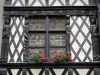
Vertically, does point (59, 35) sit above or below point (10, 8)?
below

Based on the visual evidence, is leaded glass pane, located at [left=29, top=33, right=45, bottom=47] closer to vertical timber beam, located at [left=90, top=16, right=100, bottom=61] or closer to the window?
the window

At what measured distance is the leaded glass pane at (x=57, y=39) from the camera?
10.0 m

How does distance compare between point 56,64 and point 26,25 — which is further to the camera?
point 26,25

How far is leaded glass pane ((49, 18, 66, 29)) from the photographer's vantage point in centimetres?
1026

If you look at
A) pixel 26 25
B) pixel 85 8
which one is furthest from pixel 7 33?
pixel 85 8

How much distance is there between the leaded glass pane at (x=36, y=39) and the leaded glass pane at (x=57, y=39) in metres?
0.26

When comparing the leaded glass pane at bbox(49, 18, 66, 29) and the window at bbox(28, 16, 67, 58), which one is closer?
the window at bbox(28, 16, 67, 58)

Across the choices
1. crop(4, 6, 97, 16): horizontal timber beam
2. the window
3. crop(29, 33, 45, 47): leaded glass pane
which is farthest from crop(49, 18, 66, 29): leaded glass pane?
crop(29, 33, 45, 47): leaded glass pane

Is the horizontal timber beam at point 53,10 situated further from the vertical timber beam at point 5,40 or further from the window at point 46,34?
the vertical timber beam at point 5,40

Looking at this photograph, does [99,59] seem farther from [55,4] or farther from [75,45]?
[55,4]

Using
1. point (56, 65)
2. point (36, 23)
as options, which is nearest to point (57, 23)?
point (36, 23)

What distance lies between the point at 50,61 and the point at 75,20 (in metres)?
1.61

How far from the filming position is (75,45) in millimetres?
9891

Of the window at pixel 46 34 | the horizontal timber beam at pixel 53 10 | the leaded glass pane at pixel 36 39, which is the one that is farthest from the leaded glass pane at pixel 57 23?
the leaded glass pane at pixel 36 39
